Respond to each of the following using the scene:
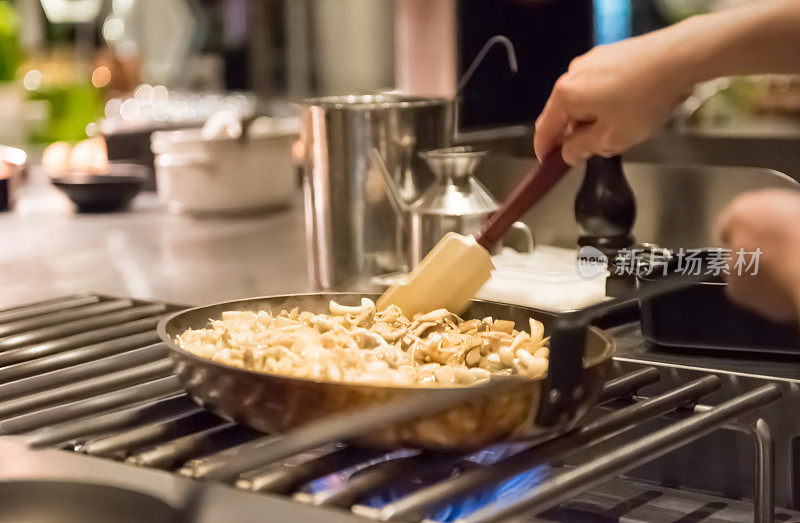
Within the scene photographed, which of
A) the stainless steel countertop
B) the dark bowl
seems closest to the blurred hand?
the stainless steel countertop

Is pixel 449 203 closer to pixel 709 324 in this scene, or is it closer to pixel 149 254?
pixel 709 324

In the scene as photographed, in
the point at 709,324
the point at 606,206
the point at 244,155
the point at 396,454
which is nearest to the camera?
the point at 396,454

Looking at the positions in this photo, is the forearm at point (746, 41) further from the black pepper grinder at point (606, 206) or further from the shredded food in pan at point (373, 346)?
the black pepper grinder at point (606, 206)

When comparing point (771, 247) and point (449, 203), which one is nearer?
point (771, 247)

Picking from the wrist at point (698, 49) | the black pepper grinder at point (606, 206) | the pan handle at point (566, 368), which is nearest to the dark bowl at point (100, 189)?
the black pepper grinder at point (606, 206)

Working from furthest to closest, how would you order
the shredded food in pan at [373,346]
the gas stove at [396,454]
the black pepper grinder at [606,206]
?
1. the black pepper grinder at [606,206]
2. the shredded food in pan at [373,346]
3. the gas stove at [396,454]

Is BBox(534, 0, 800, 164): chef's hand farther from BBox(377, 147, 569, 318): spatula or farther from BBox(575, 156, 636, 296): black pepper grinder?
BBox(575, 156, 636, 296): black pepper grinder

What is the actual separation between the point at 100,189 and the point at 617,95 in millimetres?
1481

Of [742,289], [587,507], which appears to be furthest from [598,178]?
[587,507]

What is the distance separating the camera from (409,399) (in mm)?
664

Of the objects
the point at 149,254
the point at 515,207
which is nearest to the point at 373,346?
the point at 515,207

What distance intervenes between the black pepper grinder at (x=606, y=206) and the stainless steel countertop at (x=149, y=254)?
0.40 metres

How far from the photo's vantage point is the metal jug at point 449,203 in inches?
51.4

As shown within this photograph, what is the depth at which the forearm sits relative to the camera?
0.86 meters
